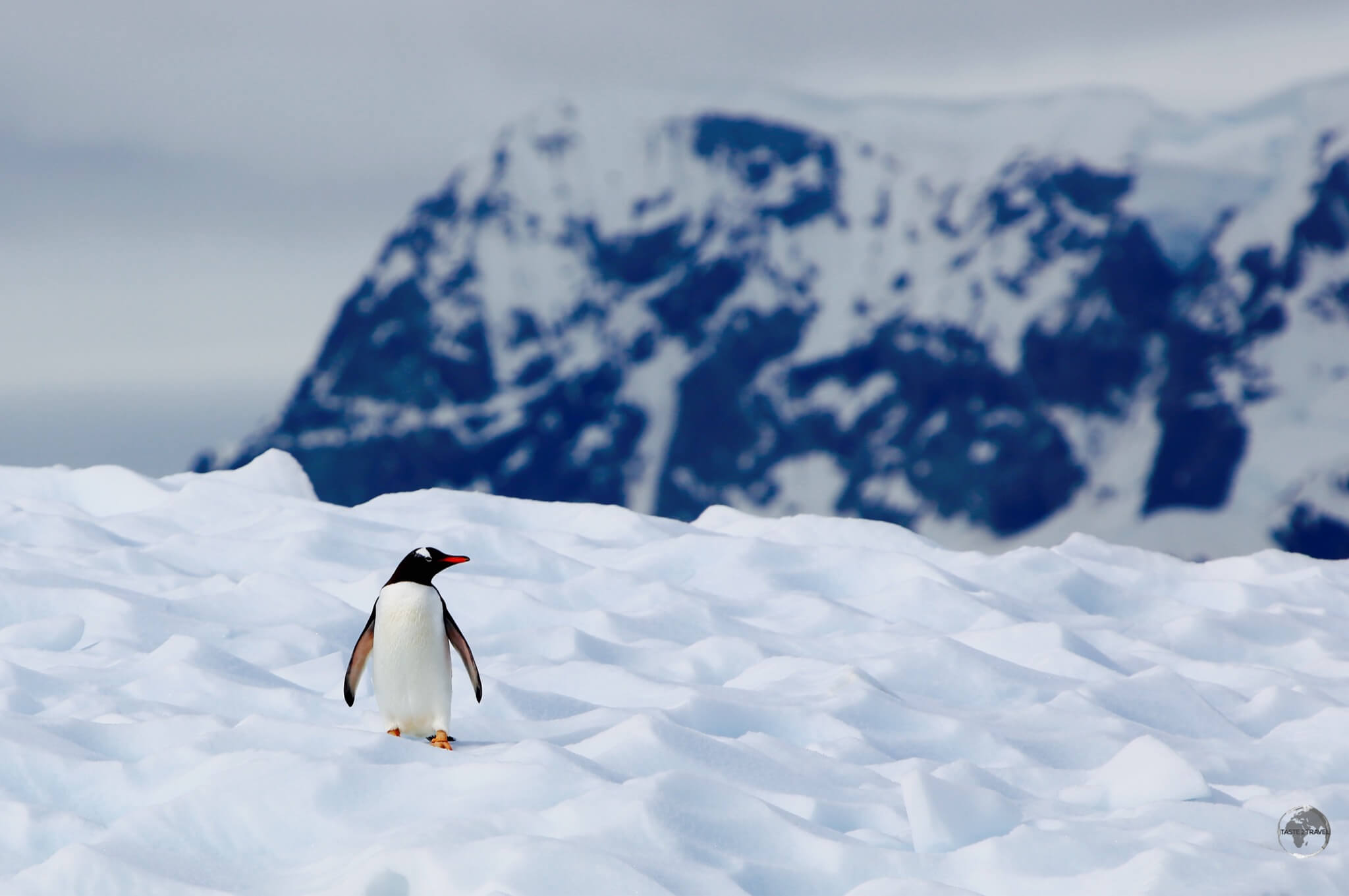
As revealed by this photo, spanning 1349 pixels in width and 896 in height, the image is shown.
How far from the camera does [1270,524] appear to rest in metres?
194

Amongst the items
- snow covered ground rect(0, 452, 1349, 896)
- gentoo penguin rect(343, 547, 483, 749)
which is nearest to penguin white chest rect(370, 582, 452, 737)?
gentoo penguin rect(343, 547, 483, 749)

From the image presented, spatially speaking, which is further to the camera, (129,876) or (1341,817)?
(1341,817)

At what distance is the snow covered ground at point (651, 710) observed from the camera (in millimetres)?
4672

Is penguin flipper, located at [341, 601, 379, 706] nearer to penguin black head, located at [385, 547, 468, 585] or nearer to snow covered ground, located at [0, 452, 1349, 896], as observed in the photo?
penguin black head, located at [385, 547, 468, 585]

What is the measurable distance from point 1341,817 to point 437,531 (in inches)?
252

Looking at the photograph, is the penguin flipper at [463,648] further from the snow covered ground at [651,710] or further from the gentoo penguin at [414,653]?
the snow covered ground at [651,710]

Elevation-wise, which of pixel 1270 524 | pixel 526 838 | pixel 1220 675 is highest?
pixel 526 838

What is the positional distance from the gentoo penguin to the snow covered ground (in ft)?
0.81

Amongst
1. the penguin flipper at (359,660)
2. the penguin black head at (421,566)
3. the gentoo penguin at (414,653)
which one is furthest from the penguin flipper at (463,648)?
the penguin flipper at (359,660)

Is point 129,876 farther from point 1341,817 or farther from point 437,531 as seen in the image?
point 437,531

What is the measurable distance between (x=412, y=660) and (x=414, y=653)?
29 millimetres

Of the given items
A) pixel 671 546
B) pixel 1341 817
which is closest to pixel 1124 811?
pixel 1341 817

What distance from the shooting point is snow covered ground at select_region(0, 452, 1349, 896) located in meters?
4.67

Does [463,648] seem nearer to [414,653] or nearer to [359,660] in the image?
[414,653]
